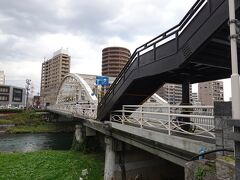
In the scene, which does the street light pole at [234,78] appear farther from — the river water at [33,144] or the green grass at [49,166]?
the river water at [33,144]

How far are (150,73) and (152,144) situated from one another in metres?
3.52

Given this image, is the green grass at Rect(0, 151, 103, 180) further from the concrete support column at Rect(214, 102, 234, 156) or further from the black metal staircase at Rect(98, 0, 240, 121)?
the concrete support column at Rect(214, 102, 234, 156)

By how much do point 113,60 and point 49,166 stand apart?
324 ft

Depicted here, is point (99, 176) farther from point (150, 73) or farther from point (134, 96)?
point (150, 73)

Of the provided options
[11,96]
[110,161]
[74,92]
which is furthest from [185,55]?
[11,96]

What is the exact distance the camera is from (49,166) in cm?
1570

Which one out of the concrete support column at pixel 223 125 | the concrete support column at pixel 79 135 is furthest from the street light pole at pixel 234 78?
the concrete support column at pixel 79 135

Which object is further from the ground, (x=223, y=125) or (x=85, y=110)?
(x=223, y=125)

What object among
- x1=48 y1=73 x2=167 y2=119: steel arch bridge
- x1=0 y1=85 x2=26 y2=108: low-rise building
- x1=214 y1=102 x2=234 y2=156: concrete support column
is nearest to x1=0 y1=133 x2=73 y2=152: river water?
x1=48 y1=73 x2=167 y2=119: steel arch bridge

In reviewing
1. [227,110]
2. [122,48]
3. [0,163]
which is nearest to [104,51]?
[122,48]

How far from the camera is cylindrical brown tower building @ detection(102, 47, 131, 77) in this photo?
111m

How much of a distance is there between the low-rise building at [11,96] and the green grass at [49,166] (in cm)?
8510

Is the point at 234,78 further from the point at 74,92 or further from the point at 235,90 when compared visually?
the point at 74,92

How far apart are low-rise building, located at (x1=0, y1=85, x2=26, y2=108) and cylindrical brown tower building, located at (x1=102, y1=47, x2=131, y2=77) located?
45428mm
